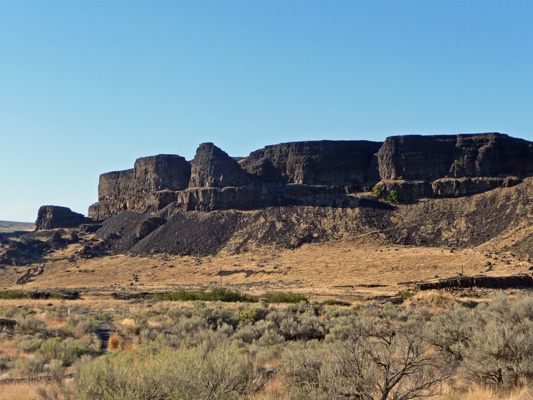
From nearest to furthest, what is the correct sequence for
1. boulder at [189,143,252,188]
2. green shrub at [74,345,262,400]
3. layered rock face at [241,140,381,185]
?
green shrub at [74,345,262,400], boulder at [189,143,252,188], layered rock face at [241,140,381,185]

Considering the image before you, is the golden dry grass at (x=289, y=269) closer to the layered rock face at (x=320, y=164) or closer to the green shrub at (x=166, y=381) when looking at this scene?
the layered rock face at (x=320, y=164)

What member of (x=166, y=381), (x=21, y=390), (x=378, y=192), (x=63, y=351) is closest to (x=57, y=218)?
(x=378, y=192)

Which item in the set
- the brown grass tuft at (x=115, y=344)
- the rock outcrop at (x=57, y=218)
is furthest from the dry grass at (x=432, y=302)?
the rock outcrop at (x=57, y=218)

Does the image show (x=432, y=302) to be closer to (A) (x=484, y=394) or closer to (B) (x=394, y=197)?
(A) (x=484, y=394)

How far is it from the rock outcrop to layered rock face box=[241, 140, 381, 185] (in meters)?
38.9

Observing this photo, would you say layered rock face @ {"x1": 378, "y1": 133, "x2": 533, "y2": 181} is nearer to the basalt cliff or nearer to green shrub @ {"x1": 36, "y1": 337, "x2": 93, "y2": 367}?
the basalt cliff

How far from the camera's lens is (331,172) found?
94.2 meters

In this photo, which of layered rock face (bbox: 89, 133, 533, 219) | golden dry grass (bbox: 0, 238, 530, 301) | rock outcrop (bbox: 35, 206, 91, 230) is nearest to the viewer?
golden dry grass (bbox: 0, 238, 530, 301)

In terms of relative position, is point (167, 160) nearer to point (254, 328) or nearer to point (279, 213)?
point (279, 213)

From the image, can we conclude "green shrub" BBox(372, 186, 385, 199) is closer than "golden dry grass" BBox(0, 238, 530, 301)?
No

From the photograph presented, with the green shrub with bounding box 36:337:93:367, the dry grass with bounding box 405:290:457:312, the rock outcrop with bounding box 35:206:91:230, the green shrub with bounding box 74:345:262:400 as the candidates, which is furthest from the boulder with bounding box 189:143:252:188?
the green shrub with bounding box 74:345:262:400

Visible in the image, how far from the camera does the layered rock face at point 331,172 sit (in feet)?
275

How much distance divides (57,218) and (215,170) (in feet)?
126

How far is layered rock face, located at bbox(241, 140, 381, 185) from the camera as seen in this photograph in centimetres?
9412
